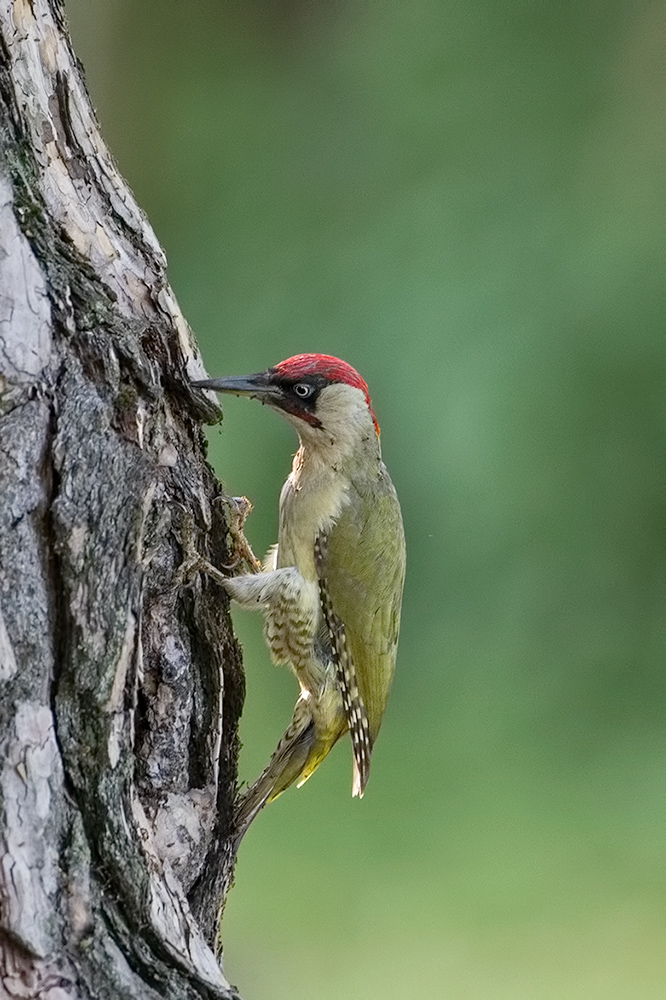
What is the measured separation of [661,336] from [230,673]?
12.2 ft

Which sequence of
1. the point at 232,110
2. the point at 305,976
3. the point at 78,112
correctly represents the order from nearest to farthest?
the point at 78,112 < the point at 305,976 < the point at 232,110

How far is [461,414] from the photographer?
510 cm

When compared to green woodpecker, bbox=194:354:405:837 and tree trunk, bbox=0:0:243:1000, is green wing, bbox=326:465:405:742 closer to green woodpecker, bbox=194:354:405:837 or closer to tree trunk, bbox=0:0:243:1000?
green woodpecker, bbox=194:354:405:837

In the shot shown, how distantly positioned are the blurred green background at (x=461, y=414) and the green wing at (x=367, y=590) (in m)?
1.73

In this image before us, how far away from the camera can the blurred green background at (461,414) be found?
14.4ft

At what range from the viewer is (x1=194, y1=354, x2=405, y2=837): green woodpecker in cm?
283

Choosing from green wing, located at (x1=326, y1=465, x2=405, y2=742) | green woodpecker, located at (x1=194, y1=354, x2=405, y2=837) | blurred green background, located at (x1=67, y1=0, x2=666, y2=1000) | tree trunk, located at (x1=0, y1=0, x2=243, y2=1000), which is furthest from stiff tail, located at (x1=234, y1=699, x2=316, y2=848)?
blurred green background, located at (x1=67, y1=0, x2=666, y2=1000)

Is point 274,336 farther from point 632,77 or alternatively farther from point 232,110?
point 632,77

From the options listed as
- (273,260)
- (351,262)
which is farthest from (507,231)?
(273,260)

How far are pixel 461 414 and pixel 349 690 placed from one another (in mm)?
2466

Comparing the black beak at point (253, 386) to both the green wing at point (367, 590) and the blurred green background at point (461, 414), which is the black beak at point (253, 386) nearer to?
the green wing at point (367, 590)

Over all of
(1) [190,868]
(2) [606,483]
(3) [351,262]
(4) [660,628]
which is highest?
(3) [351,262]

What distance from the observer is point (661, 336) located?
5316 mm

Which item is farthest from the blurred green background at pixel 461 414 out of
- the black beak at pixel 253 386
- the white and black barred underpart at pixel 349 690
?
the black beak at pixel 253 386
